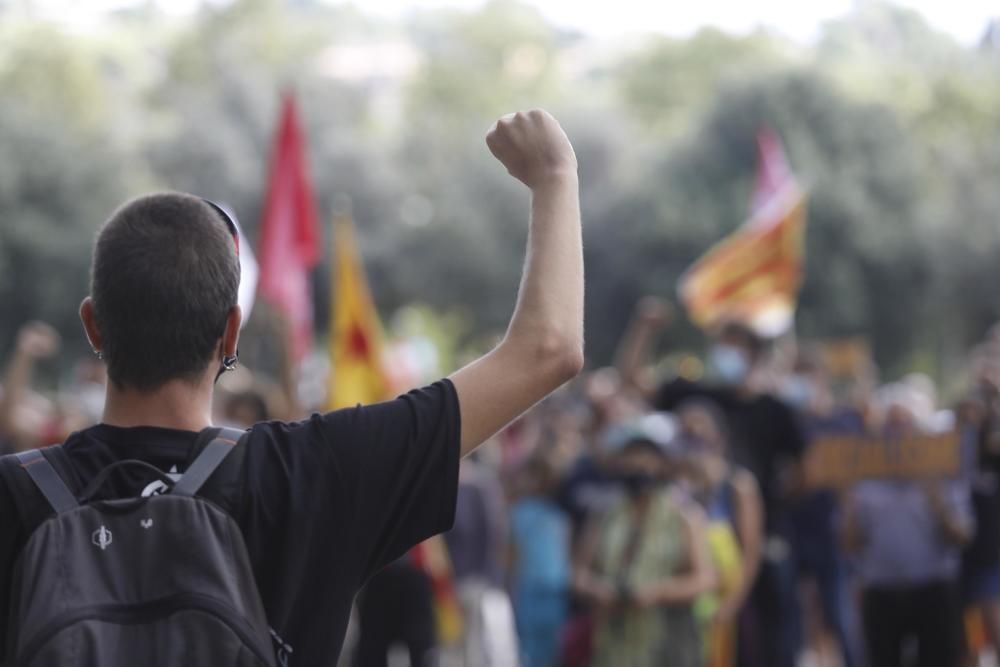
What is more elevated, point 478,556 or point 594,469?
point 594,469

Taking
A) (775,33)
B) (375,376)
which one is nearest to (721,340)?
(375,376)

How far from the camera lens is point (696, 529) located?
8.83 metres

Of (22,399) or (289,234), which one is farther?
(289,234)

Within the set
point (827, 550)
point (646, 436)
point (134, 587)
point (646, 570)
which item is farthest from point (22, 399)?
point (134, 587)

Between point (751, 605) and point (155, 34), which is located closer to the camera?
point (751, 605)

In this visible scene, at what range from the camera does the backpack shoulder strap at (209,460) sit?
2.39m

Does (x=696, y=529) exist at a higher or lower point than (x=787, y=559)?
higher

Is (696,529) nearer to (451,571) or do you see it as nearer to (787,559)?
(787,559)

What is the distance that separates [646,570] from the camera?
342 inches

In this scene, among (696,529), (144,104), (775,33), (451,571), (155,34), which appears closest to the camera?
(696,529)

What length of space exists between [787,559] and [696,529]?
2651 millimetres

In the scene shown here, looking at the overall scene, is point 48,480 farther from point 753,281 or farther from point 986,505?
point 753,281

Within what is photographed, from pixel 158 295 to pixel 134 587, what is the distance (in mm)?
407

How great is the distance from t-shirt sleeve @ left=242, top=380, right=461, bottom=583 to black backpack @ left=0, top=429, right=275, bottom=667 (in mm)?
124
